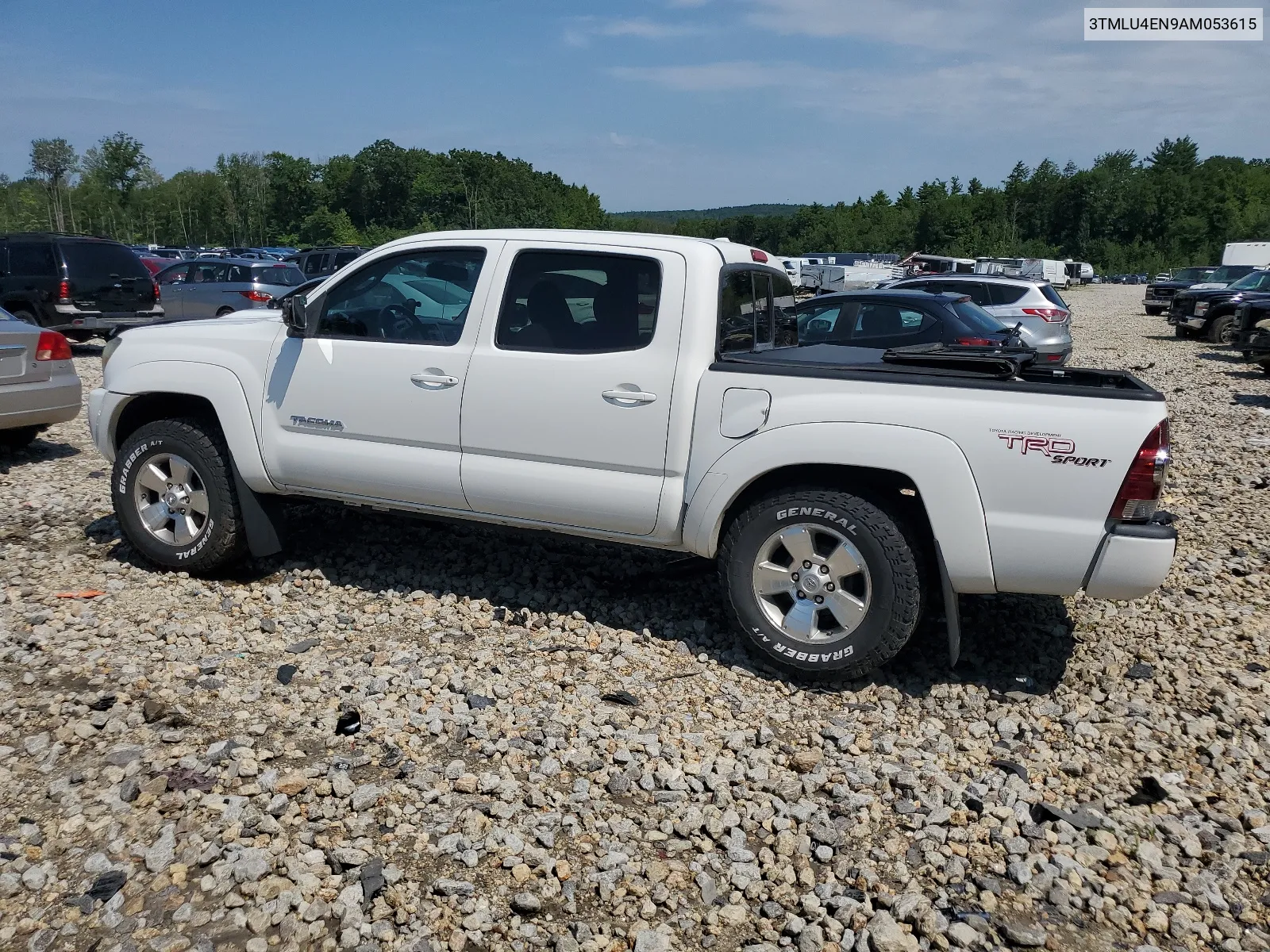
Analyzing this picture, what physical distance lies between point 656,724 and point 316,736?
4.61 ft

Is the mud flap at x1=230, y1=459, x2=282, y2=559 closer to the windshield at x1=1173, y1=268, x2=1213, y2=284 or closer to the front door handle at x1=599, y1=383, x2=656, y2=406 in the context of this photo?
the front door handle at x1=599, y1=383, x2=656, y2=406

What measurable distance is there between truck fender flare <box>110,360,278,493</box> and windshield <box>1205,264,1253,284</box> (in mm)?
35231

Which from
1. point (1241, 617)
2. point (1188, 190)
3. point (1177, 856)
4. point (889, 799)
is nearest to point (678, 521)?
point (889, 799)

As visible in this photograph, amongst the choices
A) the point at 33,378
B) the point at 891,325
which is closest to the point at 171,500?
the point at 33,378

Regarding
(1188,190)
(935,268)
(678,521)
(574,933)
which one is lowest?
(574,933)

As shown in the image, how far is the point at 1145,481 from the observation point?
400 centimetres

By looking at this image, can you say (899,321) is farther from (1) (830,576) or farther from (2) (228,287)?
(2) (228,287)

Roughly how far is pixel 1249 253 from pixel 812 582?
191 feet

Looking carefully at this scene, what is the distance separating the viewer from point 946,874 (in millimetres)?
3336

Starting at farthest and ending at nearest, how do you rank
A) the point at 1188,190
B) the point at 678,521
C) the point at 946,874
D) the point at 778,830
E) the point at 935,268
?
the point at 1188,190 < the point at 935,268 < the point at 678,521 < the point at 778,830 < the point at 946,874

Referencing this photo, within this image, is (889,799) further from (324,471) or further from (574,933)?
(324,471)

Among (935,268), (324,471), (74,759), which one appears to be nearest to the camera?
(74,759)

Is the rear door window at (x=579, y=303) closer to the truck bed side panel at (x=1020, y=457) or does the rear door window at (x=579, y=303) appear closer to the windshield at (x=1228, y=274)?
the truck bed side panel at (x=1020, y=457)

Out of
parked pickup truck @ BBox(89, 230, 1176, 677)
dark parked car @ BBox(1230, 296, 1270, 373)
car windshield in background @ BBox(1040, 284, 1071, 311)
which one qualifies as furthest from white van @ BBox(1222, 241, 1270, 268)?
parked pickup truck @ BBox(89, 230, 1176, 677)
